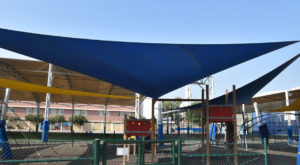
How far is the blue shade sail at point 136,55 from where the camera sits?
4.40 m

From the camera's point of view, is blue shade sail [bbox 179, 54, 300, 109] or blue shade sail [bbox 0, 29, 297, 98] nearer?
blue shade sail [bbox 0, 29, 297, 98]

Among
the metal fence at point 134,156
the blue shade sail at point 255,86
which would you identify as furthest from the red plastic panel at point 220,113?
the blue shade sail at point 255,86

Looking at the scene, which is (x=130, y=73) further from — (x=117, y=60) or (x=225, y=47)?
(x=225, y=47)

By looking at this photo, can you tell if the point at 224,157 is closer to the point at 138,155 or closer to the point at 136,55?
the point at 138,155

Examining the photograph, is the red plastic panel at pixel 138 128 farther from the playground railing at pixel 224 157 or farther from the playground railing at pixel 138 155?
the playground railing at pixel 224 157

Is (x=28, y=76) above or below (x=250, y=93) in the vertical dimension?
above

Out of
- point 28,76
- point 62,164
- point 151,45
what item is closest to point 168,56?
point 151,45

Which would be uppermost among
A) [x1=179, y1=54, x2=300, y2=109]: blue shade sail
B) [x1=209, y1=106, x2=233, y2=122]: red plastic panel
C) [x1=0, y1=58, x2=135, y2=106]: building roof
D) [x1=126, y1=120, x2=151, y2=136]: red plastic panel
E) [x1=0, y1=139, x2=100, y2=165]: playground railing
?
[x1=0, y1=58, x2=135, y2=106]: building roof

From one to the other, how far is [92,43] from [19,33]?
49.2 inches

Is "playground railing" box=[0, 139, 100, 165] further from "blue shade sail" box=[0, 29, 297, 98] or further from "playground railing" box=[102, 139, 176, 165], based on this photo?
"blue shade sail" box=[0, 29, 297, 98]

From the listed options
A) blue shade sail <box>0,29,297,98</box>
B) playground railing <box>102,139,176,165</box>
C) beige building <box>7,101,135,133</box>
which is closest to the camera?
playground railing <box>102,139,176,165</box>

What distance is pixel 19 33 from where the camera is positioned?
13.4 ft

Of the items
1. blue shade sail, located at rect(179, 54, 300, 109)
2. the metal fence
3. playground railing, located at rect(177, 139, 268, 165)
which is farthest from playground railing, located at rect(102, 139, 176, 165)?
blue shade sail, located at rect(179, 54, 300, 109)

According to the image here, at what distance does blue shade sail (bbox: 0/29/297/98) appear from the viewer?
4.40 m
